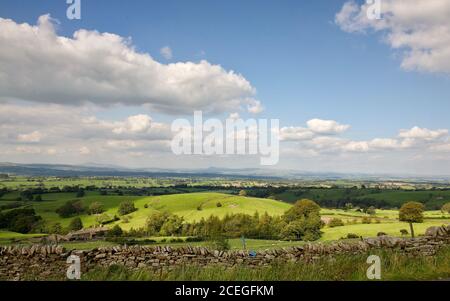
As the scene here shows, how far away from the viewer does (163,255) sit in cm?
1237

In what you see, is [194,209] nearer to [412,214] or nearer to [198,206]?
[198,206]

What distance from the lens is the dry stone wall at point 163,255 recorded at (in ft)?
37.8

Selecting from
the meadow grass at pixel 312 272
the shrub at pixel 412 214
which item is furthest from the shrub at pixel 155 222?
the meadow grass at pixel 312 272

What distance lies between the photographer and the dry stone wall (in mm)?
11508

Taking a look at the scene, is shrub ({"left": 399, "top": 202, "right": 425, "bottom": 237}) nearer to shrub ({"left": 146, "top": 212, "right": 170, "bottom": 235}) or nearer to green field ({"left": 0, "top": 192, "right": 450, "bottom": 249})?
green field ({"left": 0, "top": 192, "right": 450, "bottom": 249})

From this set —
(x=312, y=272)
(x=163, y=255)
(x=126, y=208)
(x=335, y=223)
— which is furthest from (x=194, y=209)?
(x=312, y=272)

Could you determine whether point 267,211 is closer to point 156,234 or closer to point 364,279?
point 156,234

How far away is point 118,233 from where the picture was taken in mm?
94438

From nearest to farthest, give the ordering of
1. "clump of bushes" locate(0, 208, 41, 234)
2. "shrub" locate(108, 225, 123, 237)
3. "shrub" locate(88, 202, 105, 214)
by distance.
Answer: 1. "shrub" locate(108, 225, 123, 237)
2. "clump of bushes" locate(0, 208, 41, 234)
3. "shrub" locate(88, 202, 105, 214)

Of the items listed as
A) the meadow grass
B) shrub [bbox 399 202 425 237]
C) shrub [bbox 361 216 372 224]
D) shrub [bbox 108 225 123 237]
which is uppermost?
the meadow grass

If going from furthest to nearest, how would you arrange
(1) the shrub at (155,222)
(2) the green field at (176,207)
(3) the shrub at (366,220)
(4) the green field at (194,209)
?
(2) the green field at (176,207)
(4) the green field at (194,209)
(1) the shrub at (155,222)
(3) the shrub at (366,220)

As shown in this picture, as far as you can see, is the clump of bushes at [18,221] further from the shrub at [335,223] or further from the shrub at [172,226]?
the shrub at [335,223]

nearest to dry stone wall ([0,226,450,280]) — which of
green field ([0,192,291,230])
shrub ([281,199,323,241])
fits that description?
shrub ([281,199,323,241])
